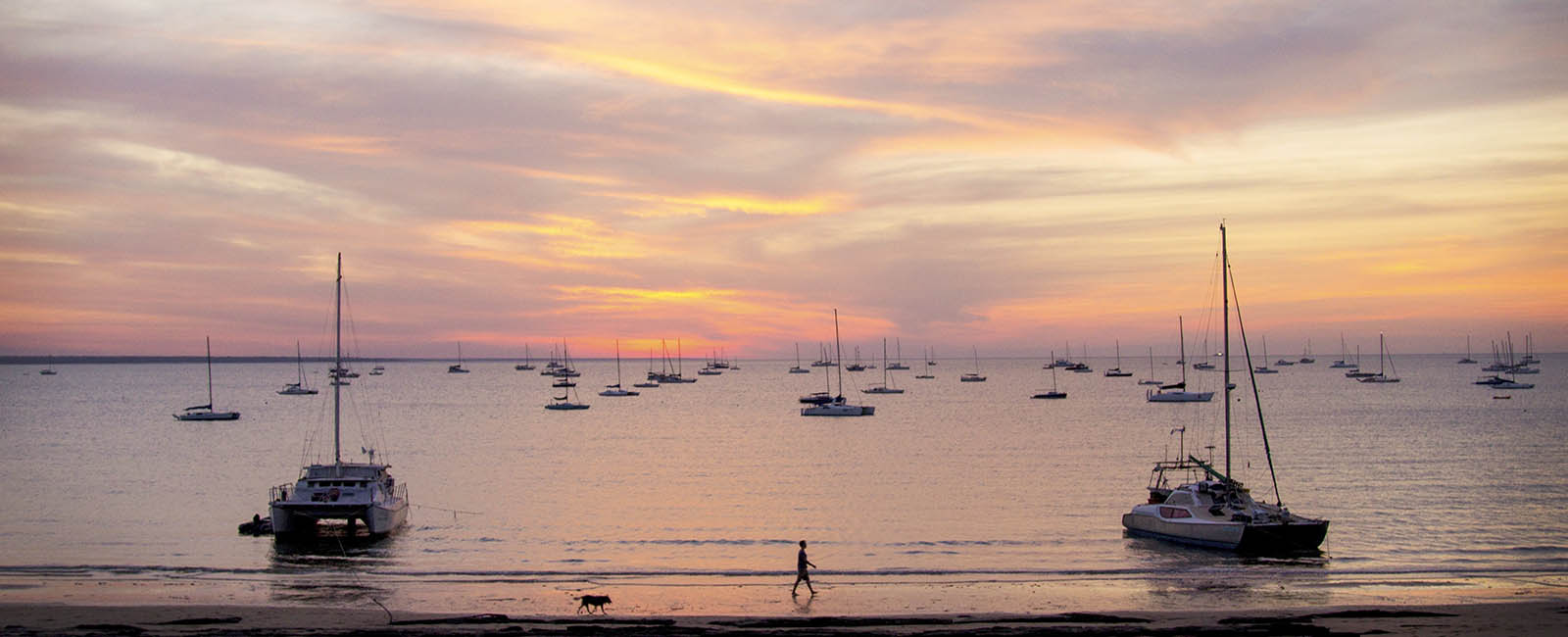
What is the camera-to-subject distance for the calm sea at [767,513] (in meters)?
35.4

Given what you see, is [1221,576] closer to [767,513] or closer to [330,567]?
[767,513]

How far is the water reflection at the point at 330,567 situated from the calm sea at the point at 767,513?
192 mm

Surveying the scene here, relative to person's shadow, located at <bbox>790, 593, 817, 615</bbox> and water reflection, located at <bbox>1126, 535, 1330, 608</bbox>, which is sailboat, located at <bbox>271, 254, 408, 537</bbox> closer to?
person's shadow, located at <bbox>790, 593, 817, 615</bbox>

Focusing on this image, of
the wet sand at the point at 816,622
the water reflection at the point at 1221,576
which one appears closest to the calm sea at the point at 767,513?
the water reflection at the point at 1221,576

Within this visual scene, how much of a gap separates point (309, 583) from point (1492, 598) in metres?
34.2

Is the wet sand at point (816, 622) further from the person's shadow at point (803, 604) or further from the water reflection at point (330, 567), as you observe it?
the water reflection at point (330, 567)

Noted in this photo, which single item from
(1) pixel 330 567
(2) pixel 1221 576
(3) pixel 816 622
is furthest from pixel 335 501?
(2) pixel 1221 576

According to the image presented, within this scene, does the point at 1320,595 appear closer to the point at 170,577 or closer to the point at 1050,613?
the point at 1050,613

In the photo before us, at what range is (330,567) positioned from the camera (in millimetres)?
38625

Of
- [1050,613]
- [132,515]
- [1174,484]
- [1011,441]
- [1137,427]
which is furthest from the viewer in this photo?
[1137,427]

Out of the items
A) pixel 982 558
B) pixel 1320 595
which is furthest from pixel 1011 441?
pixel 1320 595

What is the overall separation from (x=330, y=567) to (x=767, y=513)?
20031 mm

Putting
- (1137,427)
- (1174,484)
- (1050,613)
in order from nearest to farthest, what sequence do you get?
(1050,613)
(1174,484)
(1137,427)

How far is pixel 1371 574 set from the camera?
121 feet
